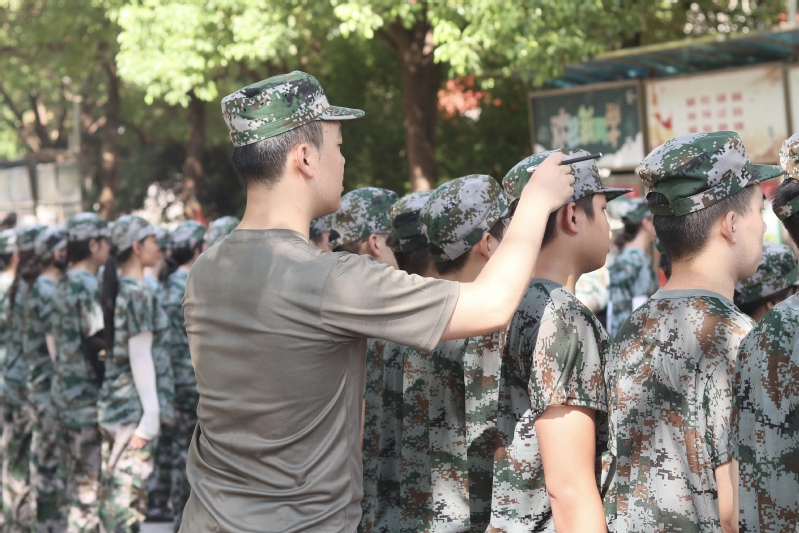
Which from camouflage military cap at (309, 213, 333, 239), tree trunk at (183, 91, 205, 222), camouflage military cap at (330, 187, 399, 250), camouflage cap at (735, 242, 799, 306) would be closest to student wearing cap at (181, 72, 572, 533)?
camouflage cap at (735, 242, 799, 306)

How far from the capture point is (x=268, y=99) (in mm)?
2717

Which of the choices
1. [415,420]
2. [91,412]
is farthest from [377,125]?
[415,420]

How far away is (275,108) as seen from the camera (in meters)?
2.72

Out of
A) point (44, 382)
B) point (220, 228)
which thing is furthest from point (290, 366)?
point (220, 228)

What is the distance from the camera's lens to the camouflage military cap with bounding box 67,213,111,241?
7098 mm

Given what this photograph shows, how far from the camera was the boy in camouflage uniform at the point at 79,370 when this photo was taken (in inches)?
270

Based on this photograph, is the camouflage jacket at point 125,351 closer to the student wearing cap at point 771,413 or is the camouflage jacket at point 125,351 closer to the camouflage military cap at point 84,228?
the camouflage military cap at point 84,228

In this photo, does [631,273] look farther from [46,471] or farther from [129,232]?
[46,471]

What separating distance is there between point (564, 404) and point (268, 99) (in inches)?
44.0

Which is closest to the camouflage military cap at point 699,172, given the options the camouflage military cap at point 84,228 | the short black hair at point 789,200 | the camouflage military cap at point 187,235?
the short black hair at point 789,200

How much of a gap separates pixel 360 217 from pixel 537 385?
93.5 inches

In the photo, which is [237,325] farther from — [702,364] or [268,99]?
[702,364]

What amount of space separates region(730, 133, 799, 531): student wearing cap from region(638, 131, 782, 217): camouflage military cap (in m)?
0.33

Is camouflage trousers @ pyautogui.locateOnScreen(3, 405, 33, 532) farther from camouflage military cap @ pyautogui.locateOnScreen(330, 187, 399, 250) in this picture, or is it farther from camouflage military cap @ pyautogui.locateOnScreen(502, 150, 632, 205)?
camouflage military cap @ pyautogui.locateOnScreen(502, 150, 632, 205)
